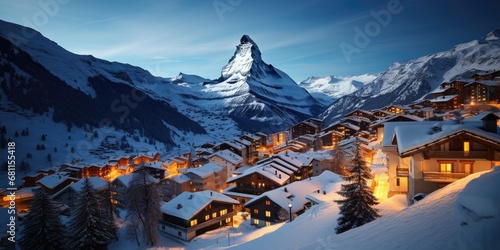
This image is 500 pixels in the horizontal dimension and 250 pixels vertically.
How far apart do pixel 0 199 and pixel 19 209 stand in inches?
365

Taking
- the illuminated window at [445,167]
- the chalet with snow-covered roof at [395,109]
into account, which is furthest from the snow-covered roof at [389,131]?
the chalet with snow-covered roof at [395,109]

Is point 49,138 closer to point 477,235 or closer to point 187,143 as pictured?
point 187,143

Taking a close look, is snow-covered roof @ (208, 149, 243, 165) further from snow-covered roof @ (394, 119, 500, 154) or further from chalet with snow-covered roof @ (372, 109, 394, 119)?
chalet with snow-covered roof @ (372, 109, 394, 119)

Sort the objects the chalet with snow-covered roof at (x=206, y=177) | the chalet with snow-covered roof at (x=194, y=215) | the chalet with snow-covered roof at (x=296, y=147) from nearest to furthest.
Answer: the chalet with snow-covered roof at (x=194, y=215)
the chalet with snow-covered roof at (x=206, y=177)
the chalet with snow-covered roof at (x=296, y=147)

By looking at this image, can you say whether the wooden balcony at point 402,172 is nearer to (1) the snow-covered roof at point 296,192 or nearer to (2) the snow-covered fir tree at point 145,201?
(1) the snow-covered roof at point 296,192

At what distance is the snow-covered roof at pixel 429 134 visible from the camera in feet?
63.0

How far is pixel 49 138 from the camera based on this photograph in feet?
400

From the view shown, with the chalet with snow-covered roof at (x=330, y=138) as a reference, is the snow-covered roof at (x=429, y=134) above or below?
above

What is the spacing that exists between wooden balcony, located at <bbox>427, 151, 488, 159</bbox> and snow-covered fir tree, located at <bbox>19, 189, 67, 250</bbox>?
36623 mm

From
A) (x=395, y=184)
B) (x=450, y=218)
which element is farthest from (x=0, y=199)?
(x=450, y=218)

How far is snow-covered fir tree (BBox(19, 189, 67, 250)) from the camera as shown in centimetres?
2897

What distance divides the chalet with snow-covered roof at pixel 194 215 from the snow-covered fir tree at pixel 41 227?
542 inches

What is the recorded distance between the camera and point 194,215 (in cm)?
3922

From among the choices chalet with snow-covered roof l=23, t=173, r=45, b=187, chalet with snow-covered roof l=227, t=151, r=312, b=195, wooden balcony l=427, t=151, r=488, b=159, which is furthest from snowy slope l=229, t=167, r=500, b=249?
chalet with snow-covered roof l=23, t=173, r=45, b=187
